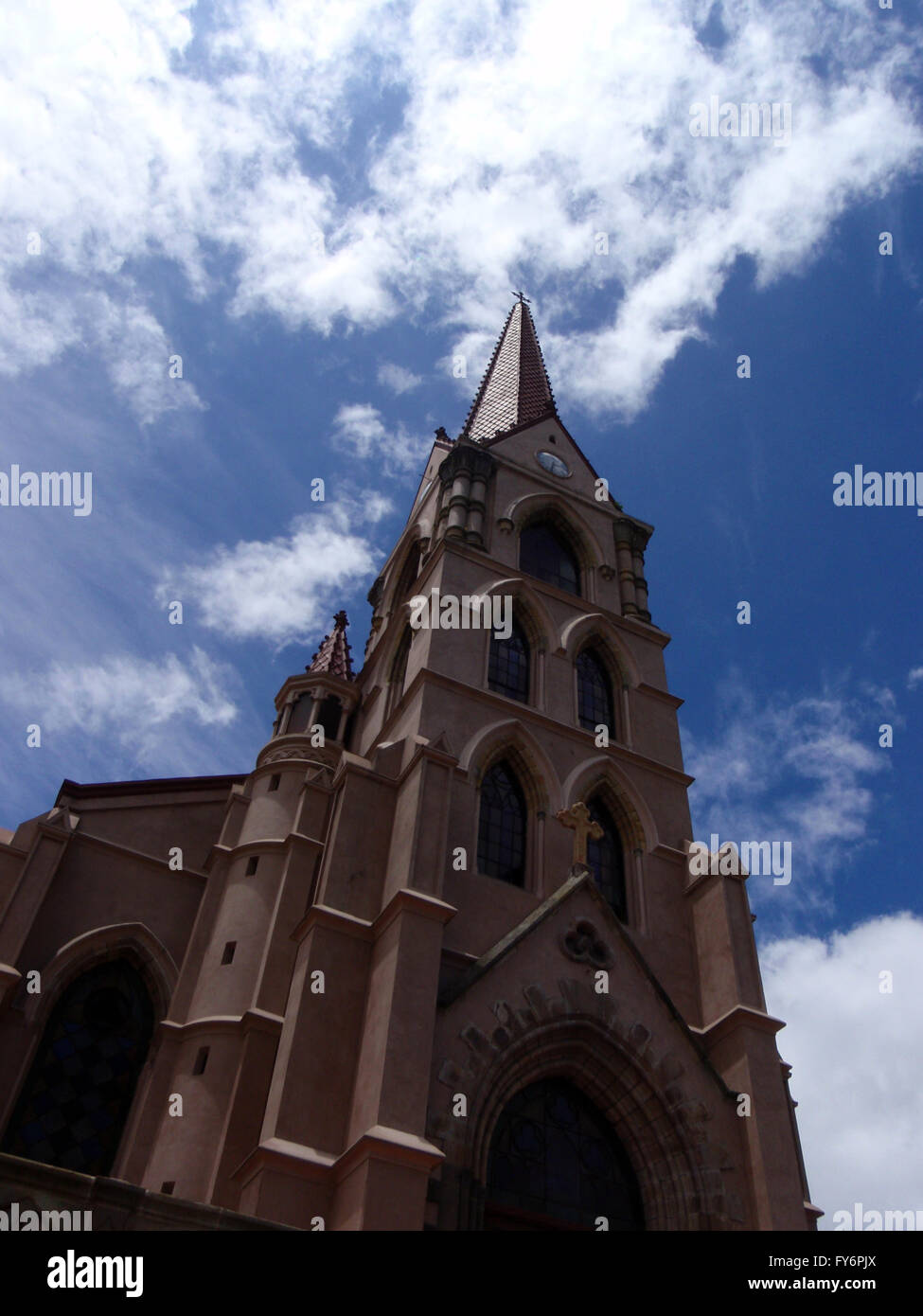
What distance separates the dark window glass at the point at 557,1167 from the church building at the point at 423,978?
0.12 feet

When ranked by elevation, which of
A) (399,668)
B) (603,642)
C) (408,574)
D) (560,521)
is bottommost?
(399,668)

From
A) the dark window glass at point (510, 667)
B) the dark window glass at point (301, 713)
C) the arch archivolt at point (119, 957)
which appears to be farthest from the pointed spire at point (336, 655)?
the arch archivolt at point (119, 957)

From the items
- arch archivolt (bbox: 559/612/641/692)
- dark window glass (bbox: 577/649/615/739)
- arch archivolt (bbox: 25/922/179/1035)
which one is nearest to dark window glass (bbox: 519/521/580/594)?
arch archivolt (bbox: 559/612/641/692)

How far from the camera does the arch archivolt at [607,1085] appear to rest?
1270 centimetres

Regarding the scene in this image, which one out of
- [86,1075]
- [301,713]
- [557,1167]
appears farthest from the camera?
[301,713]

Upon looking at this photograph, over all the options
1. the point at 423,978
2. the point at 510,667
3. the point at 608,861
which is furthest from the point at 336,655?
the point at 423,978

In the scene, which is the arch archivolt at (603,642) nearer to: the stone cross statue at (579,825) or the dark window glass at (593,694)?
the dark window glass at (593,694)

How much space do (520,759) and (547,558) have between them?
25.3 ft

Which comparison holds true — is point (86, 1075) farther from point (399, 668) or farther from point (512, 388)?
point (512, 388)

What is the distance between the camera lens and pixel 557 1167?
13.2m

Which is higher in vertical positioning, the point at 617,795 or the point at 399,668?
the point at 399,668

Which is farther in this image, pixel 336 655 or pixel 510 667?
pixel 336 655

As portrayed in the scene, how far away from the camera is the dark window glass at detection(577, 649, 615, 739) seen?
2060 centimetres
